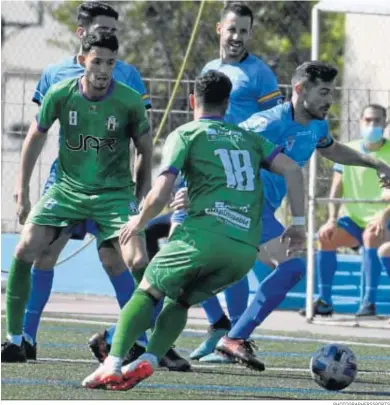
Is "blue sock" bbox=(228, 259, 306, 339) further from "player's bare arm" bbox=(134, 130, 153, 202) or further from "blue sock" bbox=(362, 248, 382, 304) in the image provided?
"blue sock" bbox=(362, 248, 382, 304)

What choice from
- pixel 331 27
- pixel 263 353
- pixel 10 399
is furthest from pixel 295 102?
pixel 331 27

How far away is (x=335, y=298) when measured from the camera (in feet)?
46.1

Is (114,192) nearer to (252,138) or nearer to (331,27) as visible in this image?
(252,138)

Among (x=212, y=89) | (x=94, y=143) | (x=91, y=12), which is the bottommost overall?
(x=94, y=143)

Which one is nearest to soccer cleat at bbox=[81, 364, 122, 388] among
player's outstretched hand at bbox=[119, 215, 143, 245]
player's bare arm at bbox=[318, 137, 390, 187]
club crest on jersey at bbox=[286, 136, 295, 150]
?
player's outstretched hand at bbox=[119, 215, 143, 245]

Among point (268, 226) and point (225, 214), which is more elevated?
point (225, 214)

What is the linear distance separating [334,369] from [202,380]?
0.78 meters

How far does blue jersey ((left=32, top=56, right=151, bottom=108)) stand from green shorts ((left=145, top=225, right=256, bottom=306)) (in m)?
1.89

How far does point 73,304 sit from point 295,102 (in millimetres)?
5280

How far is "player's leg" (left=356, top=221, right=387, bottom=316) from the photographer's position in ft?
42.8

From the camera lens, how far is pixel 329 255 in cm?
1332

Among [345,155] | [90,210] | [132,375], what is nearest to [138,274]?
[90,210]

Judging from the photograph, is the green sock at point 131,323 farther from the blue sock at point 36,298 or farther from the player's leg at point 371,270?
the player's leg at point 371,270

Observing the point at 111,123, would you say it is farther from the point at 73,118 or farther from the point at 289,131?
the point at 289,131
